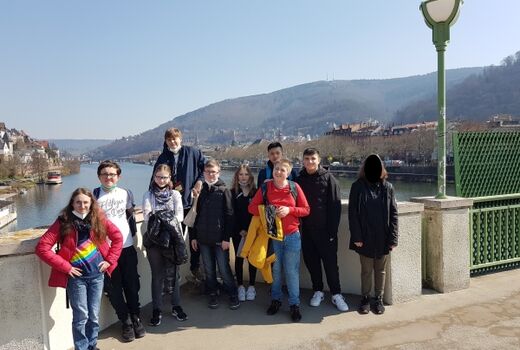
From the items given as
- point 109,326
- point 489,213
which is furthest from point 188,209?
point 489,213

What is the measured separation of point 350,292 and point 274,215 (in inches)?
57.3

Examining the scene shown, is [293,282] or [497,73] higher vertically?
[497,73]

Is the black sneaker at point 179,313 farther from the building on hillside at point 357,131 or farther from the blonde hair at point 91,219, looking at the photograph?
the building on hillside at point 357,131

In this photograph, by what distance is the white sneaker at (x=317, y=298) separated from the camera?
4.43 meters

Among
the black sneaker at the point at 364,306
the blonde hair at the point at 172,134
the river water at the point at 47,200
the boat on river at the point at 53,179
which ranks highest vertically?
the blonde hair at the point at 172,134

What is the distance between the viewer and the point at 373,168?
4.25m

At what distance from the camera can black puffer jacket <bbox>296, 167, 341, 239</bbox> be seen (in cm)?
429

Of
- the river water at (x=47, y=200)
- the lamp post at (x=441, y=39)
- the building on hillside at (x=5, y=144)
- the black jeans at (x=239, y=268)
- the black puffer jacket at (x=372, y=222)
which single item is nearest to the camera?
the black puffer jacket at (x=372, y=222)

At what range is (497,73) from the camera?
162125mm

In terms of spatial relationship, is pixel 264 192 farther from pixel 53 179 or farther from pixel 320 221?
pixel 53 179

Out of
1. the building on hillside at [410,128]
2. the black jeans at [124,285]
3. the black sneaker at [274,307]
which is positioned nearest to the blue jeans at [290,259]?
the black sneaker at [274,307]

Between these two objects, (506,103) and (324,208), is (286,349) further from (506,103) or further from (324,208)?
(506,103)

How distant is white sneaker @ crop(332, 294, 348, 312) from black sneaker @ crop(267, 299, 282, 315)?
58 centimetres

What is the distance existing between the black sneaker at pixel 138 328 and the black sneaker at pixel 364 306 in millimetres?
2112
